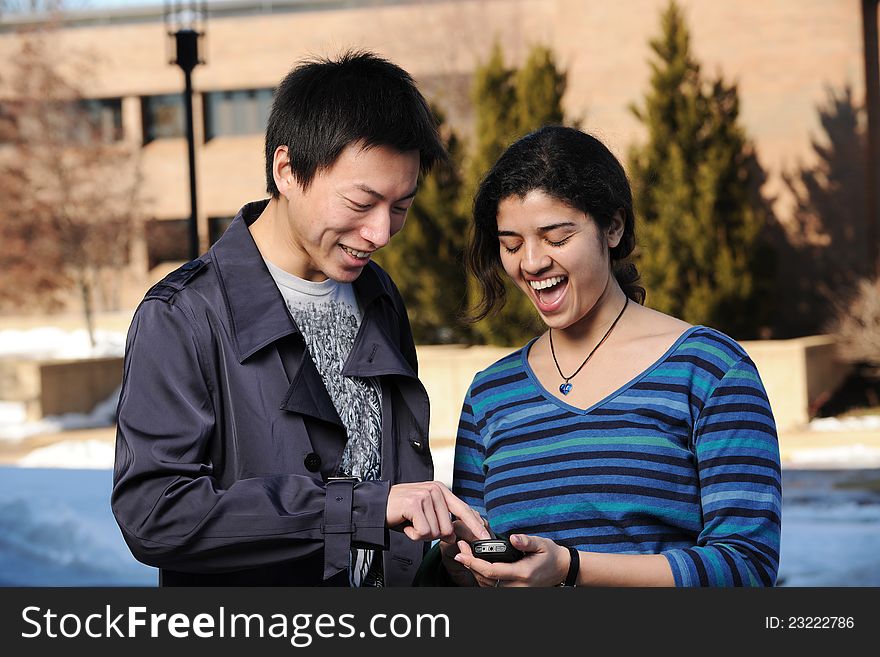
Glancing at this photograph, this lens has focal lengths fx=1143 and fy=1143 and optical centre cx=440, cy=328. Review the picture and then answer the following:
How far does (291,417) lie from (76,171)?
22.7 metres

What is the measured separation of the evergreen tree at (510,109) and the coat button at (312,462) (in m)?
11.9

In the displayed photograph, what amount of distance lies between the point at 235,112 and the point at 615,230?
90.3 feet

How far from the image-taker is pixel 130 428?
216 centimetres

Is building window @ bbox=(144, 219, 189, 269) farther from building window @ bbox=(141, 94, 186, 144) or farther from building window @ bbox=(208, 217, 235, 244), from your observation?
building window @ bbox=(141, 94, 186, 144)

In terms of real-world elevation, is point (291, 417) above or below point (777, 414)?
above

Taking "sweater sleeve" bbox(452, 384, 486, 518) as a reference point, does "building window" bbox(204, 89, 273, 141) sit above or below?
above

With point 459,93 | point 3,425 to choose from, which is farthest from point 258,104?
point 3,425

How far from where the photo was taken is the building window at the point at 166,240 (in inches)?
1025

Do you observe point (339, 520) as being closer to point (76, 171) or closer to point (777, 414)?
point (777, 414)

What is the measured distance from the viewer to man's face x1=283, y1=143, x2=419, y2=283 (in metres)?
2.34

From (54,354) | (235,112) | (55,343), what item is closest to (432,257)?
(54,354)

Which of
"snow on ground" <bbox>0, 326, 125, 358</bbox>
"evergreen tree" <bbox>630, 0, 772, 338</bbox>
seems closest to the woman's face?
"evergreen tree" <bbox>630, 0, 772, 338</bbox>

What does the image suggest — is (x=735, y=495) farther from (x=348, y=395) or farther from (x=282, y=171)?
(x=282, y=171)

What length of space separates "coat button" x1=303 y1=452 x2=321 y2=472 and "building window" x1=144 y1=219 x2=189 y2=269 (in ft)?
79.0
